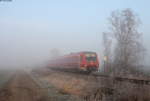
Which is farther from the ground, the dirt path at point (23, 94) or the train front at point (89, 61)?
the train front at point (89, 61)

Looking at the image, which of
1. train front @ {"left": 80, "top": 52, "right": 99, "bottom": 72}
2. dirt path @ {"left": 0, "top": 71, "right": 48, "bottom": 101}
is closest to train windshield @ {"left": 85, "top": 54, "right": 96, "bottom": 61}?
train front @ {"left": 80, "top": 52, "right": 99, "bottom": 72}

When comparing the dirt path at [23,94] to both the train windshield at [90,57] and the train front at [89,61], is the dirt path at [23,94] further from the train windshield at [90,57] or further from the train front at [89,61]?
the train windshield at [90,57]

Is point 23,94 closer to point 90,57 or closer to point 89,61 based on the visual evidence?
point 89,61

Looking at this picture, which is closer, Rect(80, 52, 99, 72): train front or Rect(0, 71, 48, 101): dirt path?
Rect(0, 71, 48, 101): dirt path

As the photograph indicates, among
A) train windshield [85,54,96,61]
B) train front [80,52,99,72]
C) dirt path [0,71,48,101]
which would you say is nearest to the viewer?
dirt path [0,71,48,101]

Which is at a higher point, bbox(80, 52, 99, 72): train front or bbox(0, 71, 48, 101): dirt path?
bbox(80, 52, 99, 72): train front

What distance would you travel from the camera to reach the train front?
87.1 ft

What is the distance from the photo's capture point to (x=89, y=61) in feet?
89.3

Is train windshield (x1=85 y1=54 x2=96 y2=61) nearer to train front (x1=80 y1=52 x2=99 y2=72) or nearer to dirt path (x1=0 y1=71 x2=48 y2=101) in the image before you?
train front (x1=80 y1=52 x2=99 y2=72)

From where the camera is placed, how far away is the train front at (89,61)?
26562 millimetres

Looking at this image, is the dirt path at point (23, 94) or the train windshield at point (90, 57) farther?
the train windshield at point (90, 57)

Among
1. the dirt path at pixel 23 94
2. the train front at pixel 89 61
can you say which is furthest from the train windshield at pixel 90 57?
the dirt path at pixel 23 94

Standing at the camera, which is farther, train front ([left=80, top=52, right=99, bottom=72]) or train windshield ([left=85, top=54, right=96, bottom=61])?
train windshield ([left=85, top=54, right=96, bottom=61])

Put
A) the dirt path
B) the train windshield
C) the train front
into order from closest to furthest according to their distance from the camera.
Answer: the dirt path, the train front, the train windshield
